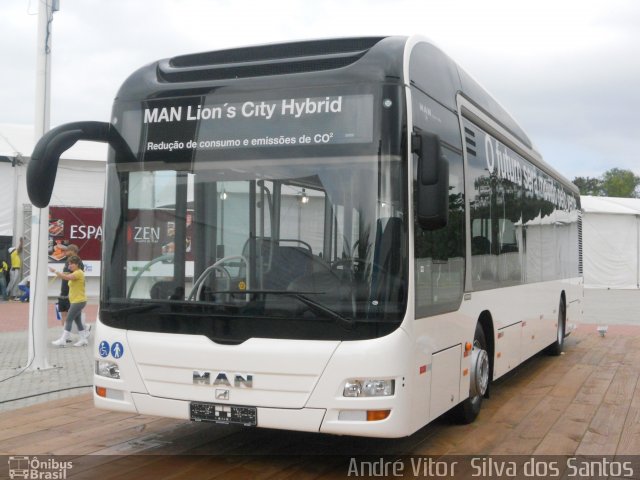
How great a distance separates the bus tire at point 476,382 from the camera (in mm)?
7109

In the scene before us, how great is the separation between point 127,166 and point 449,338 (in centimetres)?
291

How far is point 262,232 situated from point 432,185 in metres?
1.26

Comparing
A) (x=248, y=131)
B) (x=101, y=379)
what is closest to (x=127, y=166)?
(x=248, y=131)

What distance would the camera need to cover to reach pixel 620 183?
96.4m

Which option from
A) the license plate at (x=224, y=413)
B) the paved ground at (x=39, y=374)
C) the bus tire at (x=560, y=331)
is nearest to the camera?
the license plate at (x=224, y=413)

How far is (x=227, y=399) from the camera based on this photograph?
540 centimetres

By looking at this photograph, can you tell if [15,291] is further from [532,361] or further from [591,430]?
[591,430]

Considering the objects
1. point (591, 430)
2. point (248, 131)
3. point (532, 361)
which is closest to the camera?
point (248, 131)

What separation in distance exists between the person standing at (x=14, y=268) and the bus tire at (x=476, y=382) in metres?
18.9

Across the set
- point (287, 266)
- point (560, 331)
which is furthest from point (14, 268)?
point (287, 266)

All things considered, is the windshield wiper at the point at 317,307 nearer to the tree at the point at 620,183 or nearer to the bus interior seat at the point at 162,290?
the bus interior seat at the point at 162,290

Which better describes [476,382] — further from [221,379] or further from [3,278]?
[3,278]

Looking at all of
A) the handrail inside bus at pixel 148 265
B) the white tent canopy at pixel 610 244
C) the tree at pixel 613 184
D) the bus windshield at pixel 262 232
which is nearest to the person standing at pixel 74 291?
the bus windshield at pixel 262 232

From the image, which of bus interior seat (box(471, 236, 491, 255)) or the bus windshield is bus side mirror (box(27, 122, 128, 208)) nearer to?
the bus windshield
